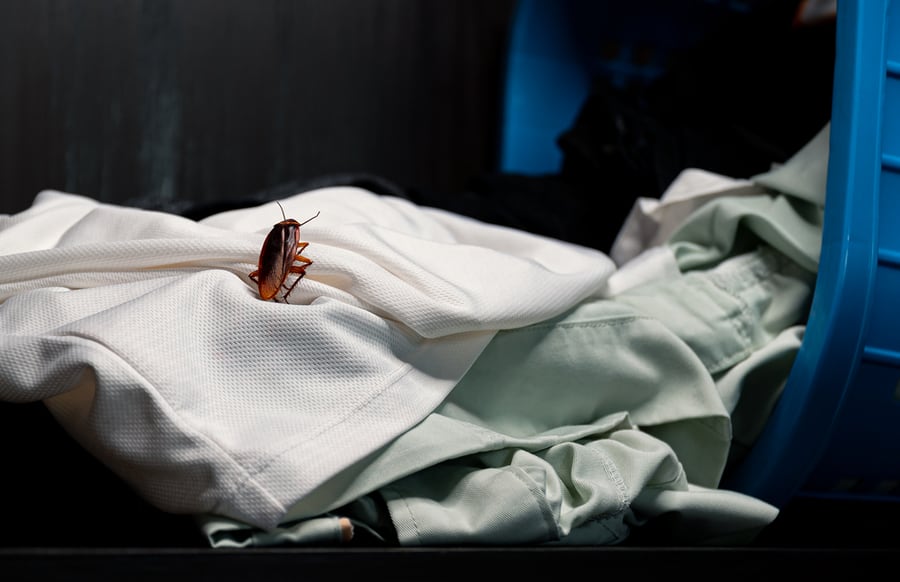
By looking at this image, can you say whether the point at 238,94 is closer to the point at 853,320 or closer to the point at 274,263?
the point at 274,263

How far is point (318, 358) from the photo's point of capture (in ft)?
1.59

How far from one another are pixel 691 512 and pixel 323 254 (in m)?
0.30

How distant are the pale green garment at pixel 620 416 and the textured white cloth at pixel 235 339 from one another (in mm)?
25

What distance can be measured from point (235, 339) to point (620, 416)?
0.27 m

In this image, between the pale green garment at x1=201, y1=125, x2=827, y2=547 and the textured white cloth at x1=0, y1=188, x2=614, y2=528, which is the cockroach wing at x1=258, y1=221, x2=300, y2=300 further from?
the pale green garment at x1=201, y1=125, x2=827, y2=547

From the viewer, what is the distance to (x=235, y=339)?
473mm

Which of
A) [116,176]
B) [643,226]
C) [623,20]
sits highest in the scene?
[623,20]

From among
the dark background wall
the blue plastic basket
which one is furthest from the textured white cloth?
the dark background wall

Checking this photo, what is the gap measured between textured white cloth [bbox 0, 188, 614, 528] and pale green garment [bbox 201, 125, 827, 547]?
2 centimetres

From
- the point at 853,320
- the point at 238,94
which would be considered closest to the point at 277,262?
the point at 853,320

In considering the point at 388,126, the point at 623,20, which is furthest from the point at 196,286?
the point at 623,20

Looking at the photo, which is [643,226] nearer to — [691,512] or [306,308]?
[691,512]

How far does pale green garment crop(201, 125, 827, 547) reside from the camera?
1.57 feet

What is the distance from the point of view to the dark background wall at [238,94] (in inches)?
40.3
